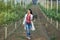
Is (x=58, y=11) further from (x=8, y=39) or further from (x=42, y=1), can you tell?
(x=42, y=1)

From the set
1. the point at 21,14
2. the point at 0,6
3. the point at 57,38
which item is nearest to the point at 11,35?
the point at 0,6

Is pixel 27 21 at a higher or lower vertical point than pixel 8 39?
higher

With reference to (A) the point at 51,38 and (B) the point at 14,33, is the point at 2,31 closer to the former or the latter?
(B) the point at 14,33

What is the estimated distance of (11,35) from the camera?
10.6 m

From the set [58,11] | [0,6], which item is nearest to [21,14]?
[58,11]

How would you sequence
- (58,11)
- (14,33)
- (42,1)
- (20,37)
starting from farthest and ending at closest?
(42,1) < (58,11) < (14,33) < (20,37)

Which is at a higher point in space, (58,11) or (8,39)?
(58,11)

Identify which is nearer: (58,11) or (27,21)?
(27,21)

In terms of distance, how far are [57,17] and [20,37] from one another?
81.3 inches

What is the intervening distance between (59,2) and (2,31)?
302 centimetres

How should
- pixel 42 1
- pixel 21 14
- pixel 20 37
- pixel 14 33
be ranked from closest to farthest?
pixel 20 37 < pixel 14 33 < pixel 21 14 < pixel 42 1

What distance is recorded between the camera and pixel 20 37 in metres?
10.4

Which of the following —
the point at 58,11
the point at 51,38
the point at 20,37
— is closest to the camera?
the point at 51,38

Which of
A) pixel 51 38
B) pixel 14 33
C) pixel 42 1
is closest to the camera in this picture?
pixel 51 38
